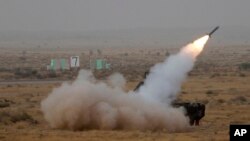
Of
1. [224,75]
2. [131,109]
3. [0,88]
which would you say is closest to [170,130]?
[131,109]

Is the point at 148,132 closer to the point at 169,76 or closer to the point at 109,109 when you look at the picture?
the point at 109,109

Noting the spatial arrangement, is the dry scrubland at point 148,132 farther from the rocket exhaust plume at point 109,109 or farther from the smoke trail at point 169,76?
the smoke trail at point 169,76

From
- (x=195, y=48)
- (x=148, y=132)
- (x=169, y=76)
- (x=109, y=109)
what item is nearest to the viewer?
(x=148, y=132)

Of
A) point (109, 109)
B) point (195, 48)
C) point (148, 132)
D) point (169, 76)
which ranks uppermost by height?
point (195, 48)

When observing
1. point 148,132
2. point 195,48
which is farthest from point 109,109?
point 195,48

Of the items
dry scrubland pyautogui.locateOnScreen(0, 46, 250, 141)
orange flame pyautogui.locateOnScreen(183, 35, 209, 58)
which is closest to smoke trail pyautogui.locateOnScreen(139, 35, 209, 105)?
orange flame pyautogui.locateOnScreen(183, 35, 209, 58)

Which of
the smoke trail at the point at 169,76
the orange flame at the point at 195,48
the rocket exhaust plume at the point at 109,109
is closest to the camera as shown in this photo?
the rocket exhaust plume at the point at 109,109

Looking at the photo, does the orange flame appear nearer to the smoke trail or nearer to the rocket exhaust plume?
the smoke trail

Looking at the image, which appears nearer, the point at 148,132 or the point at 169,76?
the point at 148,132

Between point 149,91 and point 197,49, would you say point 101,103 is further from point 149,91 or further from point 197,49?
point 197,49

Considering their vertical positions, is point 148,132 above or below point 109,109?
below

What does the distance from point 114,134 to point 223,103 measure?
50.1 ft

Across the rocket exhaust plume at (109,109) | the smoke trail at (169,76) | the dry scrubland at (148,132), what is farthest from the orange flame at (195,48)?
the rocket exhaust plume at (109,109)

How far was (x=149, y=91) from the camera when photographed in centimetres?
3272
